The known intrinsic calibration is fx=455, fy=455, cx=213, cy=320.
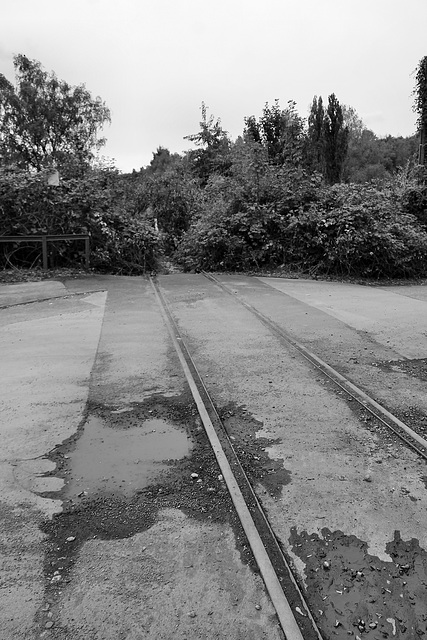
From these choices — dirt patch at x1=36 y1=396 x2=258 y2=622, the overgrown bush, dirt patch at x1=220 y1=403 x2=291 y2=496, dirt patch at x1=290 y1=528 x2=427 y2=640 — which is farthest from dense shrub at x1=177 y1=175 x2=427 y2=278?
dirt patch at x1=290 y1=528 x2=427 y2=640

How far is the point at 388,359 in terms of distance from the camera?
4.98m

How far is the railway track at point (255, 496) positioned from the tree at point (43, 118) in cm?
3011

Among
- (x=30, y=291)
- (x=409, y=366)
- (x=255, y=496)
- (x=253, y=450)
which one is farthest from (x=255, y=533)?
(x=30, y=291)

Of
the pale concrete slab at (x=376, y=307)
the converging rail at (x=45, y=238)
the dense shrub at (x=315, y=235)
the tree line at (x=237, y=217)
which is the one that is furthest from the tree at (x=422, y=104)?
the converging rail at (x=45, y=238)

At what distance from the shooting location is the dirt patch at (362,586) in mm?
1787

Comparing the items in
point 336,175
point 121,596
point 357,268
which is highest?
point 336,175

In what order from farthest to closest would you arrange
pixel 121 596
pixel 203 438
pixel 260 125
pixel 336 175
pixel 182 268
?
pixel 336 175 → pixel 260 125 → pixel 182 268 → pixel 203 438 → pixel 121 596

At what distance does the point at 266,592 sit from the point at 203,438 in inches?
55.3

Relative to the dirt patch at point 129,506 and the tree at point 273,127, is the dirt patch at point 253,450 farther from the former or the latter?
the tree at point 273,127

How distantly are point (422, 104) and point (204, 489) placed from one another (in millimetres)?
19317

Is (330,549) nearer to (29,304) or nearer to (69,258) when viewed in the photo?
(29,304)

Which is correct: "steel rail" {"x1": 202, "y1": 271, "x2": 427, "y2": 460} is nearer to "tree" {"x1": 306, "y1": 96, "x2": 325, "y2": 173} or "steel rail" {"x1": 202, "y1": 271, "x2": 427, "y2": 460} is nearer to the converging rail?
the converging rail

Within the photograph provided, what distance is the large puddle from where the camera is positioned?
2.72 meters

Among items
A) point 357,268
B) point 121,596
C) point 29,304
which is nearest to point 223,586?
point 121,596
